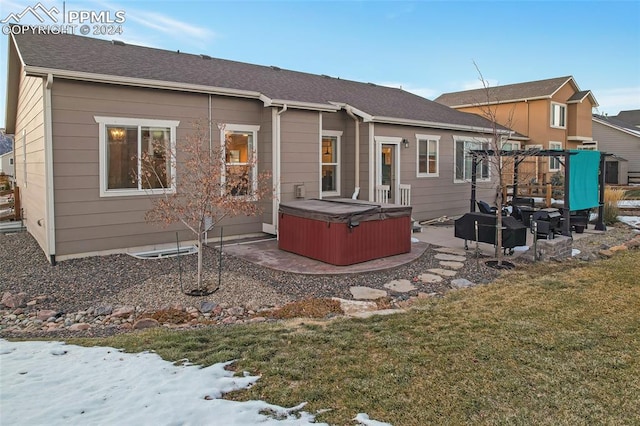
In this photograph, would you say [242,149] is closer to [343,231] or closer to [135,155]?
[135,155]

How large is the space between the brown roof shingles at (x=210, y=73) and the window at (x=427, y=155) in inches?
21.9

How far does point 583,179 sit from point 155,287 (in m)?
9.83

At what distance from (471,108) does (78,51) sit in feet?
65.7

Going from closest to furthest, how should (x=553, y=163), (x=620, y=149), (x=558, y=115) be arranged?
(x=553, y=163)
(x=558, y=115)
(x=620, y=149)

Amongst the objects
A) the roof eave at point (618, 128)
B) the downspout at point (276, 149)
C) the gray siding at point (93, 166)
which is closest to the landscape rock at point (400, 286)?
the downspout at point (276, 149)

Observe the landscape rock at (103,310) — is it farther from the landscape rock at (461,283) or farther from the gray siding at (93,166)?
the landscape rock at (461,283)

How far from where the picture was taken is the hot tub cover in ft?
23.1

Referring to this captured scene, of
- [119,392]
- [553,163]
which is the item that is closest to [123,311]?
[119,392]

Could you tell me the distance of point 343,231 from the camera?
698 cm

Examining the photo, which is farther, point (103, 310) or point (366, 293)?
point (366, 293)

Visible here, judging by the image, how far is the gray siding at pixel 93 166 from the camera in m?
6.96

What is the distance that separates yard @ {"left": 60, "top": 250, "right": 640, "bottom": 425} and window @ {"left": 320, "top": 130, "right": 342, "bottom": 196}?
18.9 ft

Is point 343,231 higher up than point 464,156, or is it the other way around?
point 464,156

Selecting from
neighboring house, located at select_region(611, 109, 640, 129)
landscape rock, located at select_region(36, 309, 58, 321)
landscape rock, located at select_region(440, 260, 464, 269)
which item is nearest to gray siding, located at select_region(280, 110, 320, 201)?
landscape rock, located at select_region(440, 260, 464, 269)
